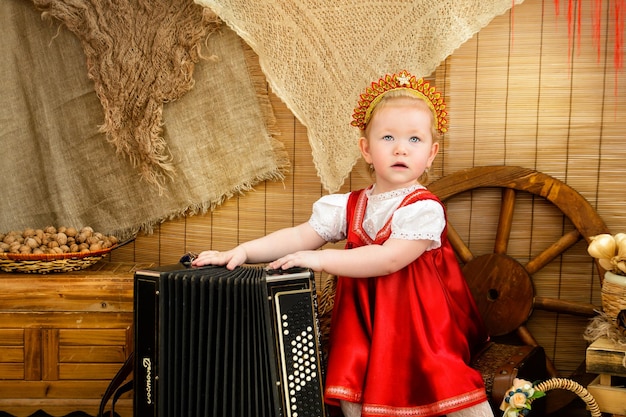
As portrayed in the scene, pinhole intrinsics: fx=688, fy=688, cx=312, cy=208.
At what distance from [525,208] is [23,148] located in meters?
1.80

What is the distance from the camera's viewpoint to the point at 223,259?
1.86 metres

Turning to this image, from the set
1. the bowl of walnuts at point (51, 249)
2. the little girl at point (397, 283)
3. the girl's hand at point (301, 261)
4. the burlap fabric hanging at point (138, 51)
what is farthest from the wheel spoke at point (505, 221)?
the bowl of walnuts at point (51, 249)

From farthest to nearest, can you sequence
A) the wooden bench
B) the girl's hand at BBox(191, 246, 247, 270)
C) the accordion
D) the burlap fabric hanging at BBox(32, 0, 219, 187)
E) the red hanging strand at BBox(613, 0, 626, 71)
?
the burlap fabric hanging at BBox(32, 0, 219, 187), the wooden bench, the red hanging strand at BBox(613, 0, 626, 71), the girl's hand at BBox(191, 246, 247, 270), the accordion

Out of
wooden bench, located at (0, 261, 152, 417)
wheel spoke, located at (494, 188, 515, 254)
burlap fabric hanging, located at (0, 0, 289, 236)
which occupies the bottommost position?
wooden bench, located at (0, 261, 152, 417)

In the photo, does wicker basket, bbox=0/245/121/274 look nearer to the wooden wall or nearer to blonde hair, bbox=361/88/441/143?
the wooden wall

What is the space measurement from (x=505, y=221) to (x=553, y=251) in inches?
6.9

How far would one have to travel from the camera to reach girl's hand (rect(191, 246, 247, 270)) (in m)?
1.83

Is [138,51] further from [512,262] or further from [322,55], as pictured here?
[512,262]

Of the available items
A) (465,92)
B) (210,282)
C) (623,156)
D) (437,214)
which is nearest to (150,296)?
(210,282)

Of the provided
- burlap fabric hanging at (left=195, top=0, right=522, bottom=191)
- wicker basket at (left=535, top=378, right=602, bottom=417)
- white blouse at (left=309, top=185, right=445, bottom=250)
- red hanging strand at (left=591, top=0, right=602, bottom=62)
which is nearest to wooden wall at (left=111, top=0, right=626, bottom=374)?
red hanging strand at (left=591, top=0, right=602, bottom=62)

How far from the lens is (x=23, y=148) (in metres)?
2.54

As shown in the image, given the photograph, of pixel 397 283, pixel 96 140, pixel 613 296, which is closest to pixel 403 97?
pixel 397 283

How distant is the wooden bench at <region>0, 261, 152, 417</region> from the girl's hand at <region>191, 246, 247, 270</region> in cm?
48

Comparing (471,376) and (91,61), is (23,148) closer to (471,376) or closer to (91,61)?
(91,61)
